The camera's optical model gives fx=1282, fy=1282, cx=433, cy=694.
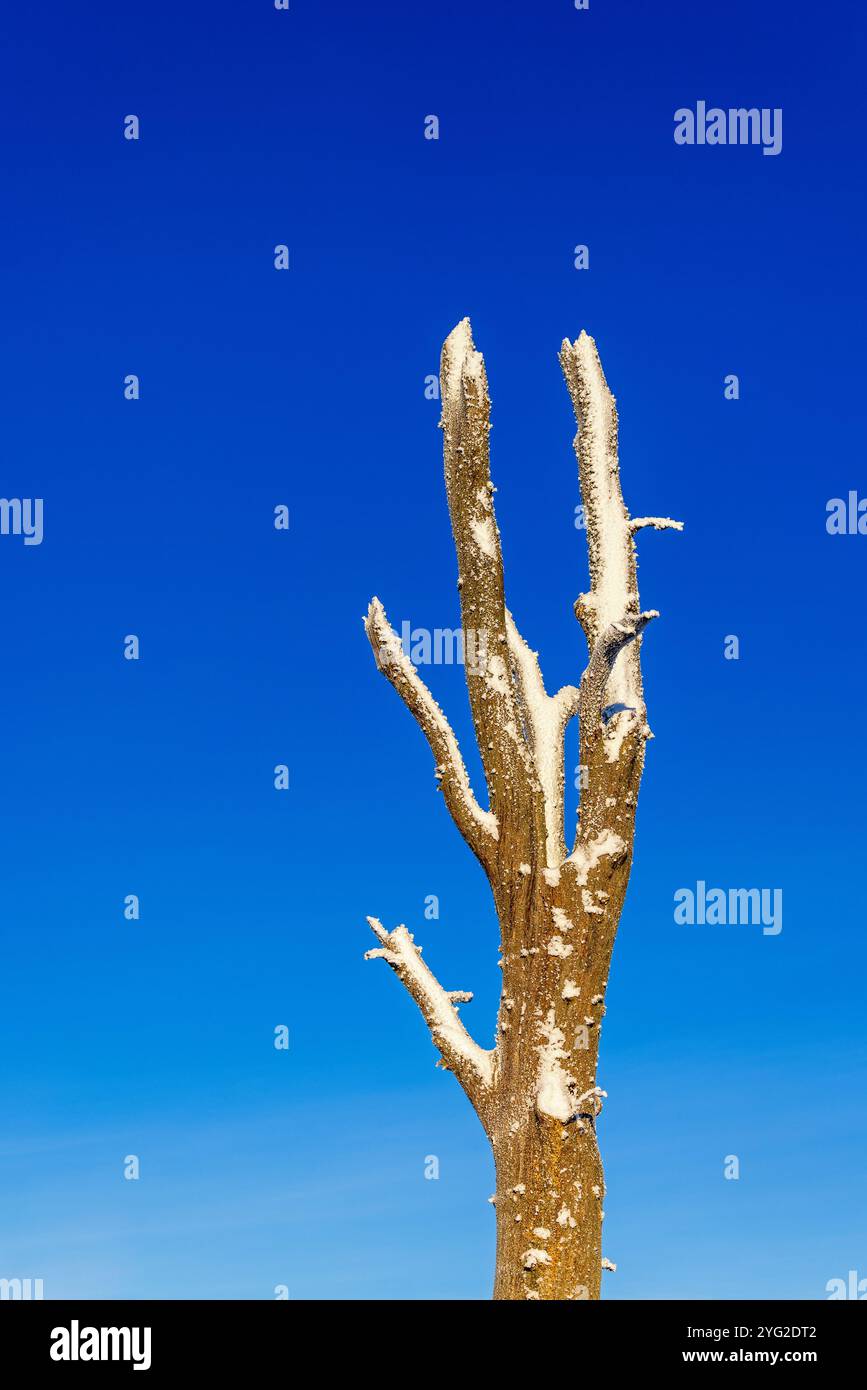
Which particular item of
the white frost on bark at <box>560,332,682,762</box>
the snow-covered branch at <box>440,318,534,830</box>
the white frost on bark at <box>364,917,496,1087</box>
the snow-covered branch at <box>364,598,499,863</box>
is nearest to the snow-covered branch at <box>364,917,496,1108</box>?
the white frost on bark at <box>364,917,496,1087</box>

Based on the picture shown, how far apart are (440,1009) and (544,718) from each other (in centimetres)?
199

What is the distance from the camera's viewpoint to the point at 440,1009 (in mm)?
8273

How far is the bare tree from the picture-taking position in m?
7.30

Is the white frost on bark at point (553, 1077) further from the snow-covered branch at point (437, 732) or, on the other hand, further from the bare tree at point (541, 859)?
the snow-covered branch at point (437, 732)

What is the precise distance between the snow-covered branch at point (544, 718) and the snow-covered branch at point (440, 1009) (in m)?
1.33

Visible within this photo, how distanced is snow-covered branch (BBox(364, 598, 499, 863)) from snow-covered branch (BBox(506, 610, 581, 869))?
43cm

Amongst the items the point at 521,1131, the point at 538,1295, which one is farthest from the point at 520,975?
the point at 538,1295

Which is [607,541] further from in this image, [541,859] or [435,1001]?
[435,1001]
